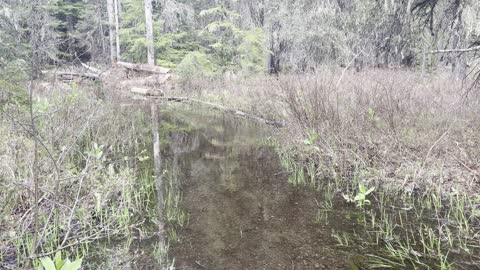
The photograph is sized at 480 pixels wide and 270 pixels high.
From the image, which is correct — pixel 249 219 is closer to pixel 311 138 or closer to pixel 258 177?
pixel 258 177

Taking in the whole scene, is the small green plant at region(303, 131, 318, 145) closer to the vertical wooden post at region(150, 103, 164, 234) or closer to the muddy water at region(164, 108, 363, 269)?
the muddy water at region(164, 108, 363, 269)

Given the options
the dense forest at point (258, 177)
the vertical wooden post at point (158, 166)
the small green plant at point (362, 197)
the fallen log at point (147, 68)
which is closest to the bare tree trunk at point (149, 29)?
the fallen log at point (147, 68)

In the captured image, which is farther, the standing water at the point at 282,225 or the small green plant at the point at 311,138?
the small green plant at the point at 311,138

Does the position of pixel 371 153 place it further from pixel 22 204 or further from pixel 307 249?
pixel 22 204

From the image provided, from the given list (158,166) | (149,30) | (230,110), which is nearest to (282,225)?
Answer: (158,166)

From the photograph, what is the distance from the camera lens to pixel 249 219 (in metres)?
3.71

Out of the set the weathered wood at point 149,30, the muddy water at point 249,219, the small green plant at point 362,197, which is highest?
the weathered wood at point 149,30

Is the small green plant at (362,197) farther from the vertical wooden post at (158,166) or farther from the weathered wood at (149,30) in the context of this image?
the weathered wood at (149,30)

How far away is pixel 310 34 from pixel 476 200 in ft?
27.3

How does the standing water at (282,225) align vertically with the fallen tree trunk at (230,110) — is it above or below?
below

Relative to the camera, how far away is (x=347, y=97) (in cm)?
638

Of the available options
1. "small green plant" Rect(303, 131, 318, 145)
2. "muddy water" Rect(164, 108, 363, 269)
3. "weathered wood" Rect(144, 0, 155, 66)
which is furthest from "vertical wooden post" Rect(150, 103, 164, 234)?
"weathered wood" Rect(144, 0, 155, 66)

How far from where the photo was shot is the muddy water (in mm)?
2951

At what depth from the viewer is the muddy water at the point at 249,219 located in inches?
116
